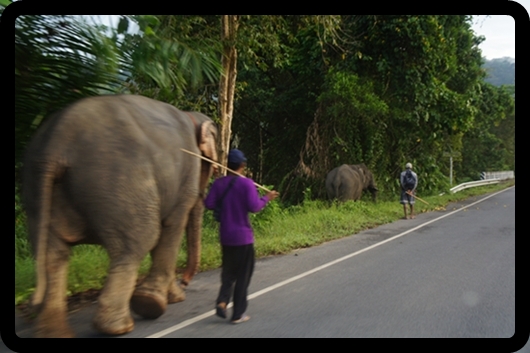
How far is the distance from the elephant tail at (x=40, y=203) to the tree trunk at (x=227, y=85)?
1339mm

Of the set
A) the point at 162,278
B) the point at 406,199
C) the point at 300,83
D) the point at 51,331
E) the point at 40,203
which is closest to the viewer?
the point at 51,331

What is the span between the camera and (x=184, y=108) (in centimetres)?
447

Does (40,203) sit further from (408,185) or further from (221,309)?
(408,185)

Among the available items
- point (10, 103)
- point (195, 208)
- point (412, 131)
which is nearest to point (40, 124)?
point (10, 103)

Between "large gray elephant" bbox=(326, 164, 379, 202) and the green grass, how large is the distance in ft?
0.86

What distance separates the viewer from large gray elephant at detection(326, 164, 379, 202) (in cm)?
499

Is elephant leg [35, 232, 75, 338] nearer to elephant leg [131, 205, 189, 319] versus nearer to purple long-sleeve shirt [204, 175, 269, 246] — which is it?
elephant leg [131, 205, 189, 319]

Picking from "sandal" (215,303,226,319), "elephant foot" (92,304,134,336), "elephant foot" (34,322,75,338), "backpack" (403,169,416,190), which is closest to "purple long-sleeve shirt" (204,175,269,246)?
"sandal" (215,303,226,319)

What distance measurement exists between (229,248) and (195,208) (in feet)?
1.89

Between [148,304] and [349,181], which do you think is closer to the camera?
[148,304]

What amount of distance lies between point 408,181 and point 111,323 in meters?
4.45

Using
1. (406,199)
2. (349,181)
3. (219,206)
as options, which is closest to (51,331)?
(219,206)

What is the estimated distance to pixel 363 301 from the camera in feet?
12.5

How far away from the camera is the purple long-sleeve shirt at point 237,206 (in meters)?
3.57
